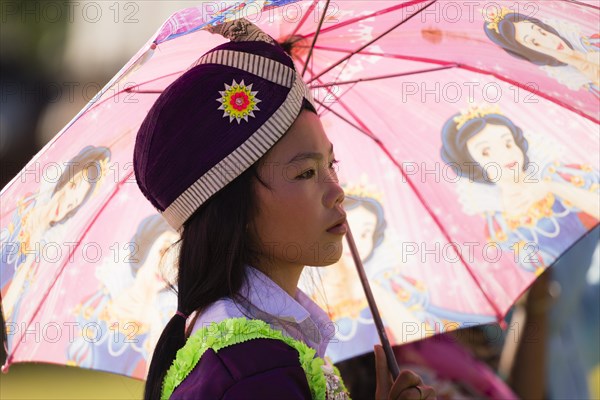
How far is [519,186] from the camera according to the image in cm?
287

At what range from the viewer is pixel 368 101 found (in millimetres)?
2807

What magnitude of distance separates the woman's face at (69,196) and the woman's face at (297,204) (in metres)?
0.69

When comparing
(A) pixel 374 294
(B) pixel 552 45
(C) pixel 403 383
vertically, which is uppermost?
(B) pixel 552 45

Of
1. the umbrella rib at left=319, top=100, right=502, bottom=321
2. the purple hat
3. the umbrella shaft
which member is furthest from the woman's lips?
the umbrella rib at left=319, top=100, right=502, bottom=321

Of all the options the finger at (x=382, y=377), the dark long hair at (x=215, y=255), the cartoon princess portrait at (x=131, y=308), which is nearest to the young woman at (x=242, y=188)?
the dark long hair at (x=215, y=255)

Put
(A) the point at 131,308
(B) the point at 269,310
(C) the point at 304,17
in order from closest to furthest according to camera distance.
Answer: (B) the point at 269,310 → (C) the point at 304,17 → (A) the point at 131,308

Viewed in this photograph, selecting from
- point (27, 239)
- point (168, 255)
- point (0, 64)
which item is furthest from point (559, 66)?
point (0, 64)

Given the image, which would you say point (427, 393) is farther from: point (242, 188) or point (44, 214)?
point (44, 214)

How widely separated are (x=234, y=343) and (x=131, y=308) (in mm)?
1076

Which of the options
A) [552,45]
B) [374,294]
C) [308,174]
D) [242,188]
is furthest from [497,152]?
[242,188]

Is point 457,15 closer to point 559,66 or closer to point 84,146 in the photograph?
point 559,66

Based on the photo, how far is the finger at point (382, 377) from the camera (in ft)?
7.80

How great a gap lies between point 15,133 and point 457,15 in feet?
29.7

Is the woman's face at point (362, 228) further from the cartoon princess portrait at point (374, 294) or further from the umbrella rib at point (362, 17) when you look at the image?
the umbrella rib at point (362, 17)
